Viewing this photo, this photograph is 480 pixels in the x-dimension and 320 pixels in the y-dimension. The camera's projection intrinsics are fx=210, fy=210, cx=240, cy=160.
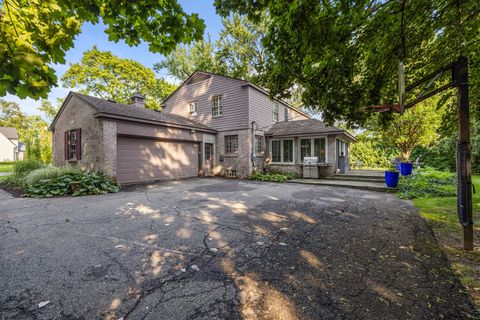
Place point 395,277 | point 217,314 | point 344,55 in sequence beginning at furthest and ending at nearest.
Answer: point 344,55
point 395,277
point 217,314

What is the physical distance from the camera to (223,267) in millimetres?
2764

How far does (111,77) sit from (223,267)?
86.7 ft

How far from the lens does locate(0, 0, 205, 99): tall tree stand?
1.94 metres

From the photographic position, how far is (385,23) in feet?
13.2

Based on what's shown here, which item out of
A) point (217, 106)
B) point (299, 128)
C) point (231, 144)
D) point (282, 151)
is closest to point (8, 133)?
point (217, 106)

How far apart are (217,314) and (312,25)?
4.12 metres

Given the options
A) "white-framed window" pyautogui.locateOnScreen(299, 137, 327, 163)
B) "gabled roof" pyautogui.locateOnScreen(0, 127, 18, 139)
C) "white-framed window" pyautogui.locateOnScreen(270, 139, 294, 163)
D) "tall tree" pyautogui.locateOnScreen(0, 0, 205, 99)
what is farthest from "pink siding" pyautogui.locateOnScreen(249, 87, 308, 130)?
"gabled roof" pyautogui.locateOnScreen(0, 127, 18, 139)

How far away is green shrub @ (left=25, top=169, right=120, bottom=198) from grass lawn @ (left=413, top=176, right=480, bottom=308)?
9.63 metres

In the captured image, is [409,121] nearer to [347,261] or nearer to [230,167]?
[230,167]

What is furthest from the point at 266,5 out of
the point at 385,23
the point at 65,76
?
the point at 65,76

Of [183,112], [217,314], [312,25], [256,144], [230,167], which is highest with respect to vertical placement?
[183,112]

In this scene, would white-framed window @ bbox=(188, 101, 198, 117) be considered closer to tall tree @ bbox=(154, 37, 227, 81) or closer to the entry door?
the entry door

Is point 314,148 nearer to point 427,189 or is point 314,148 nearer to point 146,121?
point 427,189

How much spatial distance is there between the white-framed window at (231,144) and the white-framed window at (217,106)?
1.81 metres
